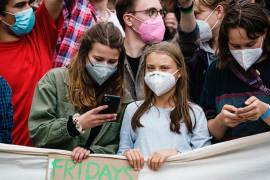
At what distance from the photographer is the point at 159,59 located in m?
4.41

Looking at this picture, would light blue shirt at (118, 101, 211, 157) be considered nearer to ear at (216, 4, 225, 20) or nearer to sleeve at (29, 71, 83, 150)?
sleeve at (29, 71, 83, 150)

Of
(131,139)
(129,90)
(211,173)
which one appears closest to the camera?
(211,173)

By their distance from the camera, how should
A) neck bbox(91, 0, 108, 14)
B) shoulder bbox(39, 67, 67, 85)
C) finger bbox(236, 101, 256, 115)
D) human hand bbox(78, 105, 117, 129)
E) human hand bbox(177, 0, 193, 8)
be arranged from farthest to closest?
neck bbox(91, 0, 108, 14)
human hand bbox(177, 0, 193, 8)
shoulder bbox(39, 67, 67, 85)
human hand bbox(78, 105, 117, 129)
finger bbox(236, 101, 256, 115)

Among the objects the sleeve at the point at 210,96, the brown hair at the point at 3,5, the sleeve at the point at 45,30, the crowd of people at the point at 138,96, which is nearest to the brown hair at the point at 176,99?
the crowd of people at the point at 138,96

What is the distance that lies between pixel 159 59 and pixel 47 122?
33.3 inches

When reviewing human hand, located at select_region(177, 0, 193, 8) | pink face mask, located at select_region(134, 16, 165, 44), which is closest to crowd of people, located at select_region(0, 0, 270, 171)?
pink face mask, located at select_region(134, 16, 165, 44)

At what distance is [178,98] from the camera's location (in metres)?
4.37

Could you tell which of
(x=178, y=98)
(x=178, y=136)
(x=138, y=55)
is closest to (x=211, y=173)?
(x=178, y=136)

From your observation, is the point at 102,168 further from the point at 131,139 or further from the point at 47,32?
the point at 47,32

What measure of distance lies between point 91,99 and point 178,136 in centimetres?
63

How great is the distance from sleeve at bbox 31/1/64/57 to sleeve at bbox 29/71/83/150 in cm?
80

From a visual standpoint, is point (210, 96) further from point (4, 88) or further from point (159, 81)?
point (4, 88)

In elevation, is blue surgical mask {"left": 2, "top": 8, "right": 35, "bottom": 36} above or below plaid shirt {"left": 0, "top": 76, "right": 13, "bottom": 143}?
above

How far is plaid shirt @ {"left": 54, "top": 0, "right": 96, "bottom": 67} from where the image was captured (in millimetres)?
5098
